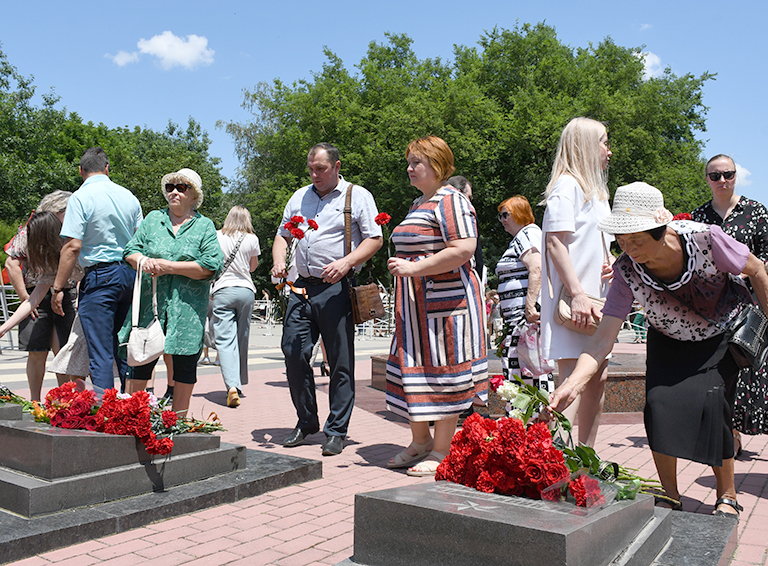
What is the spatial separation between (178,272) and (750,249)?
3855mm

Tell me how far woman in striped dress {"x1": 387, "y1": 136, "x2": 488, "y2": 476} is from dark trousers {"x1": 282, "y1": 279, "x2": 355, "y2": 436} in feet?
1.72

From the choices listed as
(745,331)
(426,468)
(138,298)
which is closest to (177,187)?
→ (138,298)

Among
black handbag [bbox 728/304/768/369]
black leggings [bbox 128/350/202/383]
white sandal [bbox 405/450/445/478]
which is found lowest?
white sandal [bbox 405/450/445/478]

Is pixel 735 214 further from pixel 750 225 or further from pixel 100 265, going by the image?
pixel 100 265

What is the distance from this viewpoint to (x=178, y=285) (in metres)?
A: 4.87

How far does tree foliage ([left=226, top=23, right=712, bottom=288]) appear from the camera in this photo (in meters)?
31.2

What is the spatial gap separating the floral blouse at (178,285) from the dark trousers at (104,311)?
0.21 m

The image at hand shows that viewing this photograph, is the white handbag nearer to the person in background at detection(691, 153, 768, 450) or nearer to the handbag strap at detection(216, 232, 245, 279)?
the handbag strap at detection(216, 232, 245, 279)

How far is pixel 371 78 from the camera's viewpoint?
37.4 m

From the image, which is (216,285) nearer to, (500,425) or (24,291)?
(24,291)

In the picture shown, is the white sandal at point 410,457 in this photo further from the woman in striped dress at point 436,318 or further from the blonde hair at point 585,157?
the blonde hair at point 585,157

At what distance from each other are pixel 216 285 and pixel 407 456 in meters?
3.91

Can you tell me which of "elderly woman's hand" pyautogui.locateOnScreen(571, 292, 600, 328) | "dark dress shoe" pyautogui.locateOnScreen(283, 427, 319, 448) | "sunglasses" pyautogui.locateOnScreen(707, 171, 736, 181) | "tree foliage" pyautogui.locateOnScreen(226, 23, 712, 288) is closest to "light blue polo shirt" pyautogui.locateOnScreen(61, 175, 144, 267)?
"dark dress shoe" pyautogui.locateOnScreen(283, 427, 319, 448)

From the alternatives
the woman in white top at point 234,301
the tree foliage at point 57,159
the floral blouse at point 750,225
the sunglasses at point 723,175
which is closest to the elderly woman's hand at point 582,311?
the floral blouse at point 750,225
